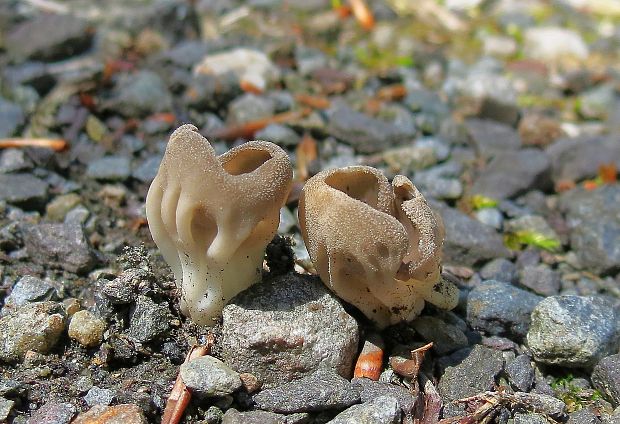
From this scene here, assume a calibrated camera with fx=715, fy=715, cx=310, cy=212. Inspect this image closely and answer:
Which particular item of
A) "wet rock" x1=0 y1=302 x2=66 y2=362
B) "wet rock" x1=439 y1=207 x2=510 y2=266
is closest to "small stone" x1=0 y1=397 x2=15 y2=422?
"wet rock" x1=0 y1=302 x2=66 y2=362

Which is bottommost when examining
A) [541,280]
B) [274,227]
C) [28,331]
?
[541,280]

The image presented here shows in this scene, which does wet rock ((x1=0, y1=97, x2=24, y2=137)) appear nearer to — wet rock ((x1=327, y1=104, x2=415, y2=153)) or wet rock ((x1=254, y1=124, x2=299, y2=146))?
wet rock ((x1=254, y1=124, x2=299, y2=146))

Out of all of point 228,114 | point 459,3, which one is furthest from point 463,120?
point 459,3

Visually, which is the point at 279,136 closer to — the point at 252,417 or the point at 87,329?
the point at 87,329

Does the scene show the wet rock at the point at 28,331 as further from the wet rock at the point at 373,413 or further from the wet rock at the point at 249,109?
the wet rock at the point at 249,109

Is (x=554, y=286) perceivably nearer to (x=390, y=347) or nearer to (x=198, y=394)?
(x=390, y=347)

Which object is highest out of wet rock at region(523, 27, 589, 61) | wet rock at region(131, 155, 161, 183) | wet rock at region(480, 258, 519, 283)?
wet rock at region(131, 155, 161, 183)

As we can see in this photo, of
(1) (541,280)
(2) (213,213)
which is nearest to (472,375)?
(1) (541,280)
